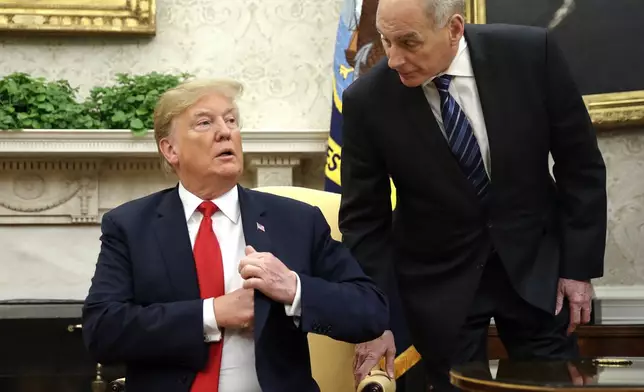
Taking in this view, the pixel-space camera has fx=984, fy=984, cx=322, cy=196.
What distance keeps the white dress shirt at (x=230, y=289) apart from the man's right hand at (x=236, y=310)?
0.02 m

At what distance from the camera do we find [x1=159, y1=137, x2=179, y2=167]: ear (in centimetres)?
256

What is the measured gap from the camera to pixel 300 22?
17.1 feet

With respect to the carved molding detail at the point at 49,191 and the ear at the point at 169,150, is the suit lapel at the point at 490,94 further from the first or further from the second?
the carved molding detail at the point at 49,191

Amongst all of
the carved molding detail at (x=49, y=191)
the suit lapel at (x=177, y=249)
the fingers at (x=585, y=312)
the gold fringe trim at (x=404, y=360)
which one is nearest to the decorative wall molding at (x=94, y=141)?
the carved molding detail at (x=49, y=191)

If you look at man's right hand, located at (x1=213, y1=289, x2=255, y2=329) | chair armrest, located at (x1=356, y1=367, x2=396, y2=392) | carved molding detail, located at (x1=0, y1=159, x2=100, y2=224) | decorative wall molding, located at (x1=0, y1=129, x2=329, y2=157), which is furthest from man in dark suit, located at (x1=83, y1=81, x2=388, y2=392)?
carved molding detail, located at (x1=0, y1=159, x2=100, y2=224)

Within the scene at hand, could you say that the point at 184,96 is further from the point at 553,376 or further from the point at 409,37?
the point at 553,376

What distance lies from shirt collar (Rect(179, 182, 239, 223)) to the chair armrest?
2.08 feet

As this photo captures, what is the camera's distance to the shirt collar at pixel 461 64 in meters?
2.52

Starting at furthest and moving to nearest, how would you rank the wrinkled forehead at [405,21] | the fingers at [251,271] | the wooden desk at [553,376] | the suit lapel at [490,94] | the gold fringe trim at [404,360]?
1. the gold fringe trim at [404,360]
2. the suit lapel at [490,94]
3. the wrinkled forehead at [405,21]
4. the fingers at [251,271]
5. the wooden desk at [553,376]

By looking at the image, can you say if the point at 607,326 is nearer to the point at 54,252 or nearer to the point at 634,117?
the point at 634,117

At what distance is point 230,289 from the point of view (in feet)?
7.88

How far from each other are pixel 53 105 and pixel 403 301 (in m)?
2.77

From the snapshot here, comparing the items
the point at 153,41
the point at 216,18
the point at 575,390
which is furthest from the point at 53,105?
the point at 575,390

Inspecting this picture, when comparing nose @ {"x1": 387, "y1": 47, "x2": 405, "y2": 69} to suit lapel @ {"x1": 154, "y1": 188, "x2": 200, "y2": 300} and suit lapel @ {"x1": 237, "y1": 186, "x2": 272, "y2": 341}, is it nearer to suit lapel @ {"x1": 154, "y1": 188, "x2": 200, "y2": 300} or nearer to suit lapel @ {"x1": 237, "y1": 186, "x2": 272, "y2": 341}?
suit lapel @ {"x1": 237, "y1": 186, "x2": 272, "y2": 341}
